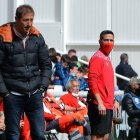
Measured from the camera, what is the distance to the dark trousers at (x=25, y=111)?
9.38 metres

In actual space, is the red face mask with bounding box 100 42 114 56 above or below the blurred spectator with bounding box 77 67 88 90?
above

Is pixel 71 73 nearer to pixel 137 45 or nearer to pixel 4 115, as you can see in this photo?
pixel 4 115

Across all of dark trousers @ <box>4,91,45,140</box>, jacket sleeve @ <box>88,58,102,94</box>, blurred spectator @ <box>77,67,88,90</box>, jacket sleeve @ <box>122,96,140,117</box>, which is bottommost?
jacket sleeve @ <box>122,96,140,117</box>

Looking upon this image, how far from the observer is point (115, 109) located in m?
11.0

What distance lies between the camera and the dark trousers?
30.8 feet

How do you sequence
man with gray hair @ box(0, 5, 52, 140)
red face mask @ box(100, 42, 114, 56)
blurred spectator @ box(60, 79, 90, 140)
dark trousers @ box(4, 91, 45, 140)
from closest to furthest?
1. man with gray hair @ box(0, 5, 52, 140)
2. dark trousers @ box(4, 91, 45, 140)
3. red face mask @ box(100, 42, 114, 56)
4. blurred spectator @ box(60, 79, 90, 140)

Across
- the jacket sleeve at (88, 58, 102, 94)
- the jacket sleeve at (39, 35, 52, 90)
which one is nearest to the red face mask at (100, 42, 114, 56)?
the jacket sleeve at (88, 58, 102, 94)

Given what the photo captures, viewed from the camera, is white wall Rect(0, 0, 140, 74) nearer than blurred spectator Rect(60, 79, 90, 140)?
No

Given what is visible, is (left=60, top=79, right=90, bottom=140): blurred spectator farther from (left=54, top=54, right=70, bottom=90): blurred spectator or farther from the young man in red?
(left=54, top=54, right=70, bottom=90): blurred spectator

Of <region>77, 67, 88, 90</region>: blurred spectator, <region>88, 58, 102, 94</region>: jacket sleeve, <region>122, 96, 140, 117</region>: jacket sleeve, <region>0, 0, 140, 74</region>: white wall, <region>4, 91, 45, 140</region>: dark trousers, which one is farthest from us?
<region>0, 0, 140, 74</region>: white wall

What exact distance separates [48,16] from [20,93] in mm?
16472

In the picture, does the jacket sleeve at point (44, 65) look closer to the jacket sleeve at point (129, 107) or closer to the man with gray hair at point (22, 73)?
the man with gray hair at point (22, 73)

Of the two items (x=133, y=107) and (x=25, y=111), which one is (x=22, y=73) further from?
(x=133, y=107)

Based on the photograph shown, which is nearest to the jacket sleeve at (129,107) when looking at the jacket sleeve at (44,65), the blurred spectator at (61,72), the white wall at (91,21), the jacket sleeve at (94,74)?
the blurred spectator at (61,72)
